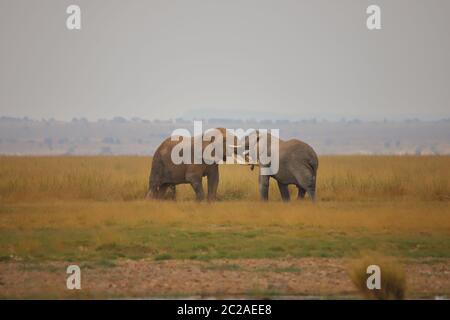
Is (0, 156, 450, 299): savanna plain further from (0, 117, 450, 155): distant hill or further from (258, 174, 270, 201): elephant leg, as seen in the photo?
(0, 117, 450, 155): distant hill

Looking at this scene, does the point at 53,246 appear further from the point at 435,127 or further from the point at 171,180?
the point at 435,127

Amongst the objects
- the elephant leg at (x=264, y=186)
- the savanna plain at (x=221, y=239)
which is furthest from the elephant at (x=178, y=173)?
the elephant leg at (x=264, y=186)

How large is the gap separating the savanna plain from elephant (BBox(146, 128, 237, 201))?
2.71 ft

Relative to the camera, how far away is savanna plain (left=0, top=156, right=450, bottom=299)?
56.7ft

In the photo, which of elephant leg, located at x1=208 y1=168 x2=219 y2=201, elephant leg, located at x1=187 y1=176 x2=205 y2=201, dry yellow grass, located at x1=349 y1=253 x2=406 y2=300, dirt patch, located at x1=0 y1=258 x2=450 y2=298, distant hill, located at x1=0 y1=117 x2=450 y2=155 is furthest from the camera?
distant hill, located at x1=0 y1=117 x2=450 y2=155

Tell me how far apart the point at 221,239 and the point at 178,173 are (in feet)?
22.8

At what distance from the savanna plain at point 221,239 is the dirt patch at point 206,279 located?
2 cm

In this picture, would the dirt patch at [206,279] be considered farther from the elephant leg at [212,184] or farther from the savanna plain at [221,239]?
the elephant leg at [212,184]

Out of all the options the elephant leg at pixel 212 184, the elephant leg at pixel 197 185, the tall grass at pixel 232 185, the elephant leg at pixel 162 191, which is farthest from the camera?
the tall grass at pixel 232 185

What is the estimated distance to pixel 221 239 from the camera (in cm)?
2152

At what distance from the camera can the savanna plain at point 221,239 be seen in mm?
17297

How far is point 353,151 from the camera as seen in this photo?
114250 millimetres

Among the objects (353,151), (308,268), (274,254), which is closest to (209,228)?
(274,254)

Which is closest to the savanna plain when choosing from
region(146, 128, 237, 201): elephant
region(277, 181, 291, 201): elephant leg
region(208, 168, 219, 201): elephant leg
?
region(277, 181, 291, 201): elephant leg
